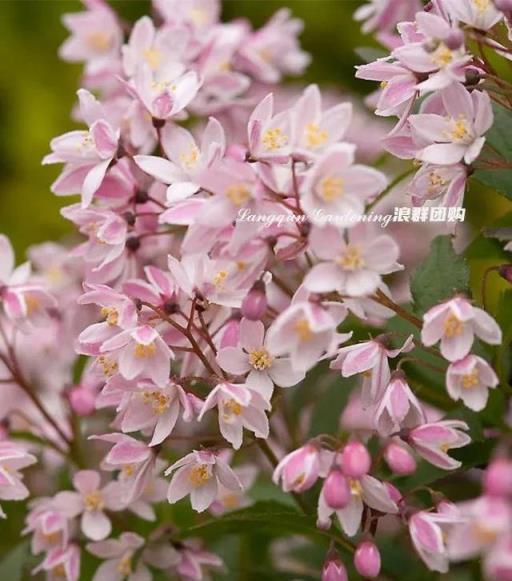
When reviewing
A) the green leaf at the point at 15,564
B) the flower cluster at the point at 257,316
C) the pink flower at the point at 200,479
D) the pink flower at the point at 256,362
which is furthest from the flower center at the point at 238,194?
the green leaf at the point at 15,564

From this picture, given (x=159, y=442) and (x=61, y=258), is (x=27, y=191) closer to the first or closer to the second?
(x=61, y=258)

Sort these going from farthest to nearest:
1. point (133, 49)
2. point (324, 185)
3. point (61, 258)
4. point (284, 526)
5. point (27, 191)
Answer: point (27, 191) → point (61, 258) → point (133, 49) → point (284, 526) → point (324, 185)

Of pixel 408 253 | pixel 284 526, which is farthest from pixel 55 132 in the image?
pixel 284 526

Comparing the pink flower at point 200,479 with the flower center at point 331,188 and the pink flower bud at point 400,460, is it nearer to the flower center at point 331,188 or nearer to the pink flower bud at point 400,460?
the pink flower bud at point 400,460

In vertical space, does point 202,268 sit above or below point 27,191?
above

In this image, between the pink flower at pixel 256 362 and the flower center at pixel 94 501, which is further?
the flower center at pixel 94 501

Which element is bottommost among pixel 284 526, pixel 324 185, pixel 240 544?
pixel 240 544

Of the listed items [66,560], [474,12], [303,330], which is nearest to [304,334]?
[303,330]
